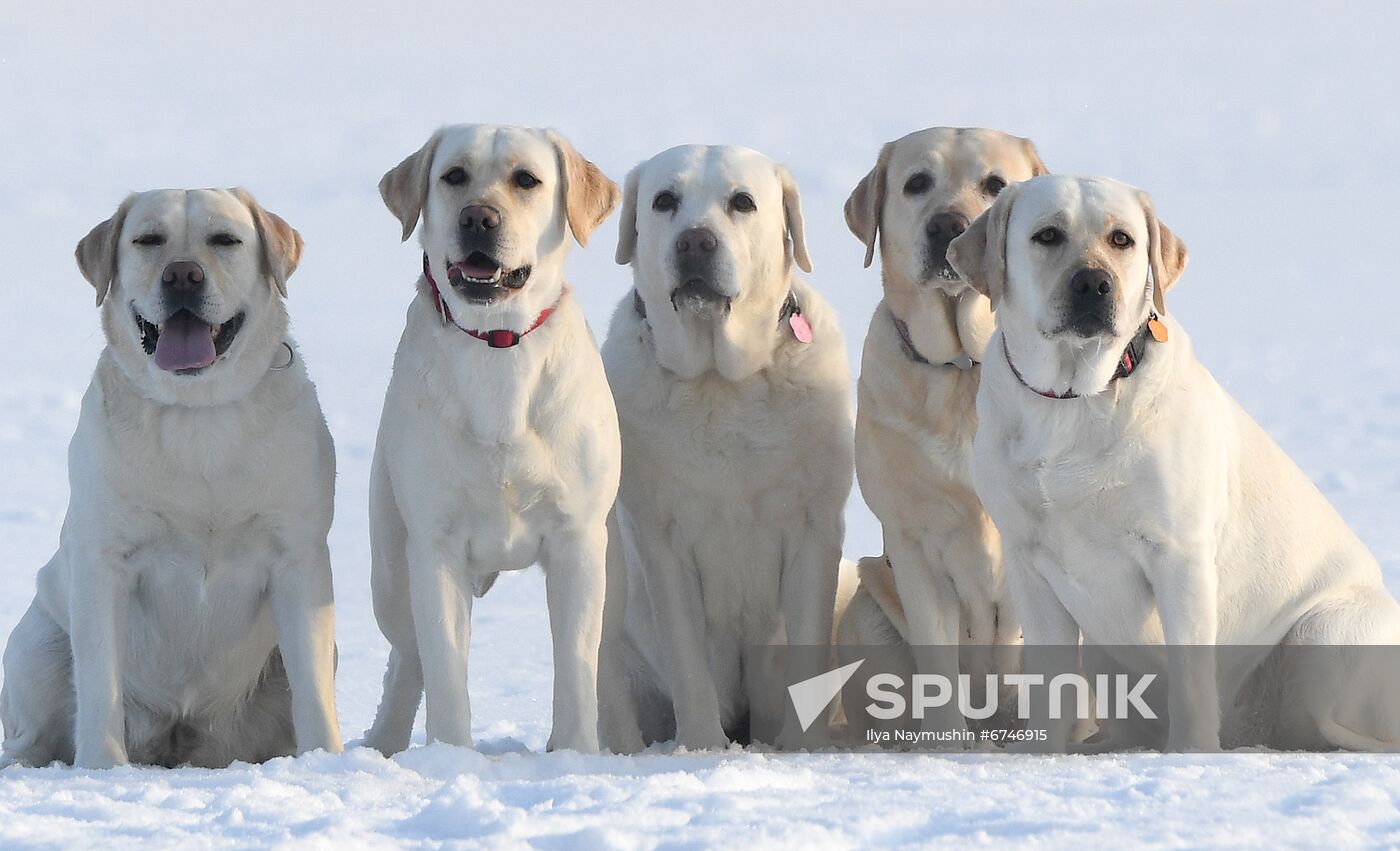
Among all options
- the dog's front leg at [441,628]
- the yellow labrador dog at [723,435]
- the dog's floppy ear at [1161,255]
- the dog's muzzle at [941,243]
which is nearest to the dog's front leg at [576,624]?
the dog's front leg at [441,628]

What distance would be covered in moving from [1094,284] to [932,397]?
1.06 m

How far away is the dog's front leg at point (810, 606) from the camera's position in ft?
21.0

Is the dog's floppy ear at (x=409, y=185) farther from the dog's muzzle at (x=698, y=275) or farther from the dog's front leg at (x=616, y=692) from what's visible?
the dog's front leg at (x=616, y=692)

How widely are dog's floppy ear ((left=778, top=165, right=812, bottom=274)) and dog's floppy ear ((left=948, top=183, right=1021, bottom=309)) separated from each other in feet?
2.76

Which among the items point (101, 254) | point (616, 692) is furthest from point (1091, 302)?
point (101, 254)

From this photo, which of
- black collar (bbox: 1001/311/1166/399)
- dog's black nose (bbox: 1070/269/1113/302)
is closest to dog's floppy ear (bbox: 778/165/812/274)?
black collar (bbox: 1001/311/1166/399)

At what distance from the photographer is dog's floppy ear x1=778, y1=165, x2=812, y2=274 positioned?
6355 millimetres

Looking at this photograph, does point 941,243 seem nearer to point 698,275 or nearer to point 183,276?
point 698,275

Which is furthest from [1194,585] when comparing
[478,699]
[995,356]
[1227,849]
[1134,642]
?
[478,699]

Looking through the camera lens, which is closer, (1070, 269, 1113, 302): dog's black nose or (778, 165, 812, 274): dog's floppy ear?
(1070, 269, 1113, 302): dog's black nose

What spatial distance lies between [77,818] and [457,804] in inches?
35.9

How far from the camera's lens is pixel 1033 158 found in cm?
643

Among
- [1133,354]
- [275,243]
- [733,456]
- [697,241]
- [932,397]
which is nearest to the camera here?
[1133,354]

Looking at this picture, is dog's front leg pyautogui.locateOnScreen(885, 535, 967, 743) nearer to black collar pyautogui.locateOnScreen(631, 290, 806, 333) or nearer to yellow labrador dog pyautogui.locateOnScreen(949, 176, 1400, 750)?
yellow labrador dog pyautogui.locateOnScreen(949, 176, 1400, 750)
